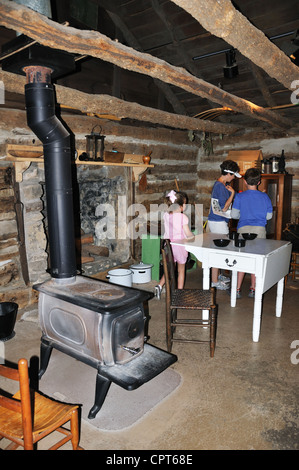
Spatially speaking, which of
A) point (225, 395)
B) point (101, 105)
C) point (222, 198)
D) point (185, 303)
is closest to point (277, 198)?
point (222, 198)

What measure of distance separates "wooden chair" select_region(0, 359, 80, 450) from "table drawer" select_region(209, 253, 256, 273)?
8.27ft

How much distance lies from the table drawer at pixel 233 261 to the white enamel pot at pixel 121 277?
1799mm

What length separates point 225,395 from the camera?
125 inches

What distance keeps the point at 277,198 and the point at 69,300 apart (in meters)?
5.01

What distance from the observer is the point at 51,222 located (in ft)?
11.0

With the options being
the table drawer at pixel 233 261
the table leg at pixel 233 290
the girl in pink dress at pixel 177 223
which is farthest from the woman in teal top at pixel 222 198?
the table drawer at pixel 233 261

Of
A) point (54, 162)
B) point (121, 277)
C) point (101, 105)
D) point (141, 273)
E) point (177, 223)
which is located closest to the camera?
point (54, 162)

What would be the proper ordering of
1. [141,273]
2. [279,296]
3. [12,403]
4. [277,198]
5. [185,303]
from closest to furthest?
[12,403]
[185,303]
[279,296]
[141,273]
[277,198]

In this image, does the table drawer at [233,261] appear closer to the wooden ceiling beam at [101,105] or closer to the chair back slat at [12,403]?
the wooden ceiling beam at [101,105]

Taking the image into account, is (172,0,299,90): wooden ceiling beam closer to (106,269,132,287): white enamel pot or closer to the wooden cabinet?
the wooden cabinet

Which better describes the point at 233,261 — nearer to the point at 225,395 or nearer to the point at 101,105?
the point at 225,395

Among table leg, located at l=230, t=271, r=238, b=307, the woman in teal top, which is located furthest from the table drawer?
the woman in teal top

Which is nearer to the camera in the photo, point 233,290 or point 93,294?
point 93,294

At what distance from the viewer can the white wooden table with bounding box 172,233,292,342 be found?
3.98 metres
